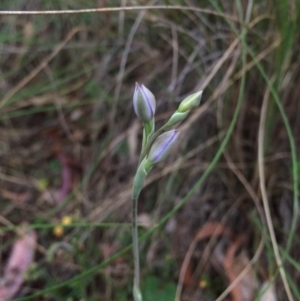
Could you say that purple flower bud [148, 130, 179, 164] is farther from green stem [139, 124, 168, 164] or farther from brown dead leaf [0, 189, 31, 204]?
brown dead leaf [0, 189, 31, 204]

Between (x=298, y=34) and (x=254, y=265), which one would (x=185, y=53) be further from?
(x=254, y=265)

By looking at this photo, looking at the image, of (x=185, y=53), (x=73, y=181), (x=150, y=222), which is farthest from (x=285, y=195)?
(x=73, y=181)

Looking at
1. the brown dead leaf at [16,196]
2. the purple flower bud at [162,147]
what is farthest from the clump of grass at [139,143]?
the purple flower bud at [162,147]

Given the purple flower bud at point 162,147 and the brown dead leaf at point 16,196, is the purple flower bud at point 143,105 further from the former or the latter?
the brown dead leaf at point 16,196

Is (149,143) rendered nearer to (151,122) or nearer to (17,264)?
(151,122)

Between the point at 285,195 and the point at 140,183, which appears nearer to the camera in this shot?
the point at 140,183

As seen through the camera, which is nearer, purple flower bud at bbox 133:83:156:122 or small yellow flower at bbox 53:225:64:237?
purple flower bud at bbox 133:83:156:122

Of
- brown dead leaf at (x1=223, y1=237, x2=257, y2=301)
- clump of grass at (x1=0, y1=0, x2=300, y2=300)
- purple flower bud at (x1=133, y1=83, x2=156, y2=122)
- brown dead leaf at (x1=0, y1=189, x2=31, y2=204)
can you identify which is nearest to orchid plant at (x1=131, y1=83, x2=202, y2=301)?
purple flower bud at (x1=133, y1=83, x2=156, y2=122)
